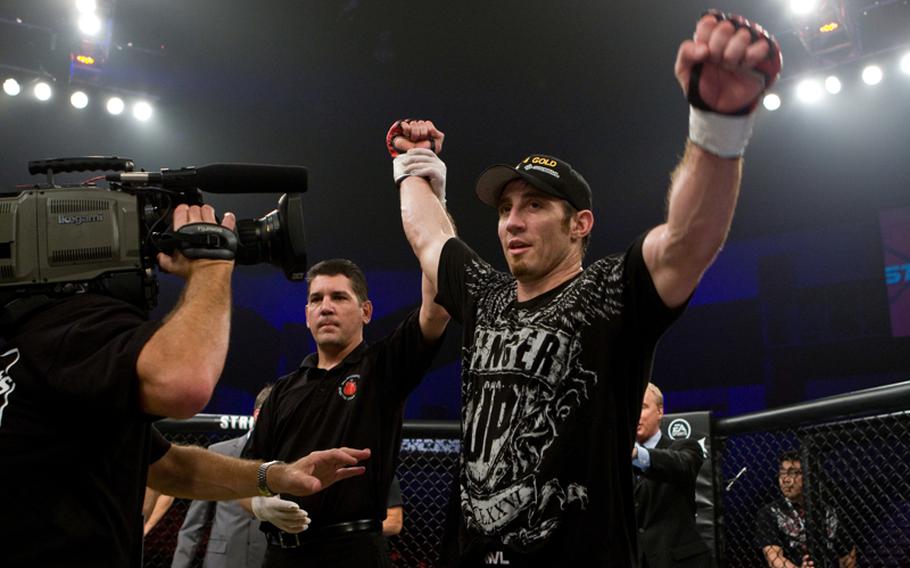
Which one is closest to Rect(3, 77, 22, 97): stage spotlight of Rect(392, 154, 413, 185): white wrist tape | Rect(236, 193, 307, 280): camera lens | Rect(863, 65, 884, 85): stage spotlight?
Rect(392, 154, 413, 185): white wrist tape

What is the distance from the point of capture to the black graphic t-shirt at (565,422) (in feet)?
4.91

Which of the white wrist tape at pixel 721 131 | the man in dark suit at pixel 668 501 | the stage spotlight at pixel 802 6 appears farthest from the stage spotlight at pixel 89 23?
the white wrist tape at pixel 721 131

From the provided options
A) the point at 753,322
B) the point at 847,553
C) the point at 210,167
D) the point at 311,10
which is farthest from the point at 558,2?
the point at 210,167

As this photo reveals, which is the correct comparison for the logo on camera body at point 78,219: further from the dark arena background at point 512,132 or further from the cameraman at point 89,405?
the dark arena background at point 512,132

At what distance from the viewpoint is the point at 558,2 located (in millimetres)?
7301

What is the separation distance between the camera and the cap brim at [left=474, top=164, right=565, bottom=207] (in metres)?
1.85

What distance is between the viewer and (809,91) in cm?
716

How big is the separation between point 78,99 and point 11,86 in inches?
22.9

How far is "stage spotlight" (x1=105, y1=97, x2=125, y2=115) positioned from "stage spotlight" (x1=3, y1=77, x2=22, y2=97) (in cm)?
80

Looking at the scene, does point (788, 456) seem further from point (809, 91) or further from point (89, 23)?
point (89, 23)

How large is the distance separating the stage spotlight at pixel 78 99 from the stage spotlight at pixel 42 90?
9.1 inches

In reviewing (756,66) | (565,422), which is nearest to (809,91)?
(565,422)

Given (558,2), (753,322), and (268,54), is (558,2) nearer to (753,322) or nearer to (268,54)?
(268,54)

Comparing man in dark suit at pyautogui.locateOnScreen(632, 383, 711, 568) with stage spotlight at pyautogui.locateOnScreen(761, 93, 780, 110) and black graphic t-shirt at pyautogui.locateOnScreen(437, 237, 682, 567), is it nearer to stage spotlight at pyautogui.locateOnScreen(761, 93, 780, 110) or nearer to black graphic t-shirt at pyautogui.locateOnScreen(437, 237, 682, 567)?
black graphic t-shirt at pyautogui.locateOnScreen(437, 237, 682, 567)
